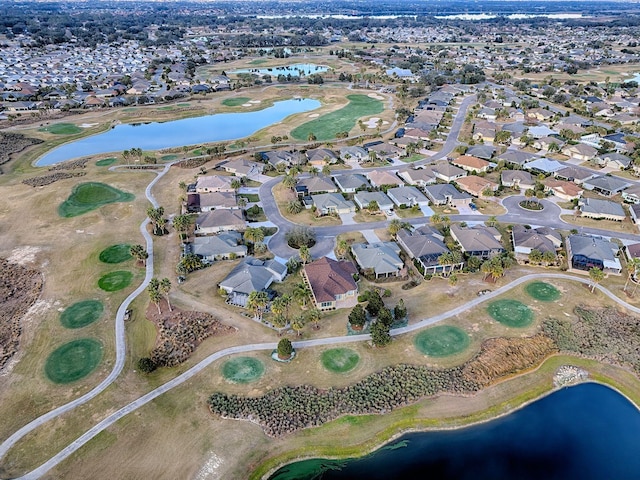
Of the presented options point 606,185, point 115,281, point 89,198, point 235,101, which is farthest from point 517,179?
point 235,101

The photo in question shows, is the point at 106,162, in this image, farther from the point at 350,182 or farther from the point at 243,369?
the point at 243,369

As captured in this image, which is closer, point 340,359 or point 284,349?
point 284,349

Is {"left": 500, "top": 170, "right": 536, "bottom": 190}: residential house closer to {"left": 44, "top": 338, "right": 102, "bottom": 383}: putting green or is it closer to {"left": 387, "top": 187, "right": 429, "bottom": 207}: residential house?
{"left": 387, "top": 187, "right": 429, "bottom": 207}: residential house

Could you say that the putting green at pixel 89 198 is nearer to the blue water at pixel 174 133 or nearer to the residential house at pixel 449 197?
the blue water at pixel 174 133

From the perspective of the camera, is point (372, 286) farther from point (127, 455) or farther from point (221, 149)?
point (221, 149)

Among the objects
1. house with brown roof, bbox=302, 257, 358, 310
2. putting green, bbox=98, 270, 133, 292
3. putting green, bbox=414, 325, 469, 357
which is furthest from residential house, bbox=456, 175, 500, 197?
putting green, bbox=98, 270, 133, 292

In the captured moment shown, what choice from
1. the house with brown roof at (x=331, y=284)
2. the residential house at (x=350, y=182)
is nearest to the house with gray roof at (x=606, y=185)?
the residential house at (x=350, y=182)
